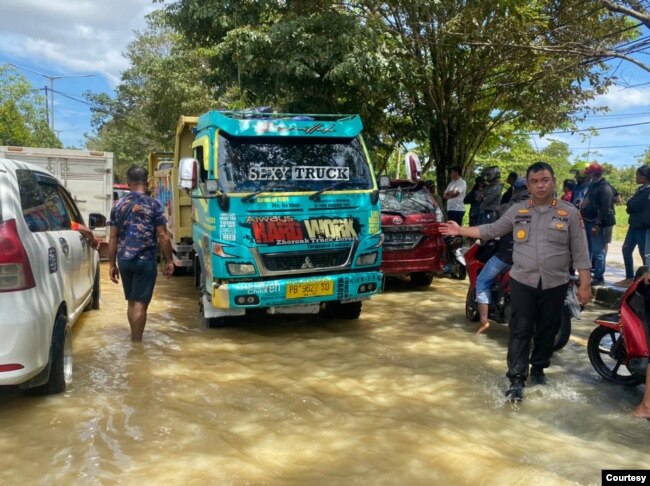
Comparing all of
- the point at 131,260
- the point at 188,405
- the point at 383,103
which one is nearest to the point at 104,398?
the point at 188,405

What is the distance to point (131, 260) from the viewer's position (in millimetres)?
5234

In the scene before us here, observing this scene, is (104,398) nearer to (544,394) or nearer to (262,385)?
(262,385)

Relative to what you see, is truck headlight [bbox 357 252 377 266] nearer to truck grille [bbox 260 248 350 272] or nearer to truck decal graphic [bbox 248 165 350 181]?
truck grille [bbox 260 248 350 272]

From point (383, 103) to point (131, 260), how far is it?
786 cm

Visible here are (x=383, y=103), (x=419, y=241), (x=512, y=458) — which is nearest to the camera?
(x=512, y=458)

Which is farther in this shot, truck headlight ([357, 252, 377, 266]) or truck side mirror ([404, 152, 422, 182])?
truck side mirror ([404, 152, 422, 182])

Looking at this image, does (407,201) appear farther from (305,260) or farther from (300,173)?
(305,260)

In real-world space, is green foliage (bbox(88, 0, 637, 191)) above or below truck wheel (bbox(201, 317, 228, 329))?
above

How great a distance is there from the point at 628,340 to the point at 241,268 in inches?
137

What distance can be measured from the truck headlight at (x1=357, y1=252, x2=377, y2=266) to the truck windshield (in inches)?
30.8

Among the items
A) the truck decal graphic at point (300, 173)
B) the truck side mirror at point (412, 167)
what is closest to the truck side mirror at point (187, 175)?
the truck decal graphic at point (300, 173)

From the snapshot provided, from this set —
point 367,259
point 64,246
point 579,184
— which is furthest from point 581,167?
point 64,246

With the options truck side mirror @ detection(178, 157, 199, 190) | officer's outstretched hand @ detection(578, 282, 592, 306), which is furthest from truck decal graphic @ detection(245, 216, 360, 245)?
officer's outstretched hand @ detection(578, 282, 592, 306)

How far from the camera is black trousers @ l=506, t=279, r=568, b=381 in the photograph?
401 centimetres
